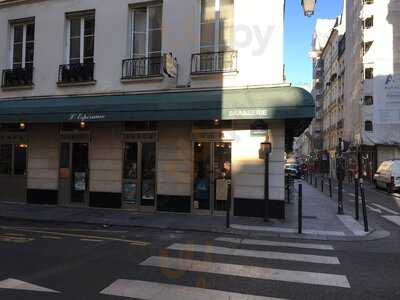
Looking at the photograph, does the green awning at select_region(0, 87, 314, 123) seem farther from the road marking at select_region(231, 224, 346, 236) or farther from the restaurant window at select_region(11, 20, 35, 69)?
the road marking at select_region(231, 224, 346, 236)

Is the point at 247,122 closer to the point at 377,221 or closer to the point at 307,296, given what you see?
the point at 377,221

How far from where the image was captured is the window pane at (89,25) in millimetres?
16000

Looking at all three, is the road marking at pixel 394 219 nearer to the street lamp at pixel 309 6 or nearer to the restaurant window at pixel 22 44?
the street lamp at pixel 309 6

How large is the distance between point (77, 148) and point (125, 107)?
296cm

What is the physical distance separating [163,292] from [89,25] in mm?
12168

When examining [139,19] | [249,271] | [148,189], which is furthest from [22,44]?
[249,271]

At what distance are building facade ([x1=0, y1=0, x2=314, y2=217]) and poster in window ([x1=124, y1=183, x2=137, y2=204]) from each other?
0.03 meters

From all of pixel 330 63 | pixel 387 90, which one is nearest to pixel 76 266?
pixel 387 90

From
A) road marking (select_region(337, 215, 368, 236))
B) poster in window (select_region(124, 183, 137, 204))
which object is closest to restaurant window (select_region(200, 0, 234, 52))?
poster in window (select_region(124, 183, 137, 204))

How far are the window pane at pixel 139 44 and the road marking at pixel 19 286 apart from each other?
1015cm

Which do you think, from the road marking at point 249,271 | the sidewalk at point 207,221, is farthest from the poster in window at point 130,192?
the road marking at point 249,271

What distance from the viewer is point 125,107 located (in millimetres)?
13820

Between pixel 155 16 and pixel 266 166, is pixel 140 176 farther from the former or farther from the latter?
pixel 155 16

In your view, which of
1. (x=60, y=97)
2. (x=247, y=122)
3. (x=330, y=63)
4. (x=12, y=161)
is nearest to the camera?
(x=247, y=122)
